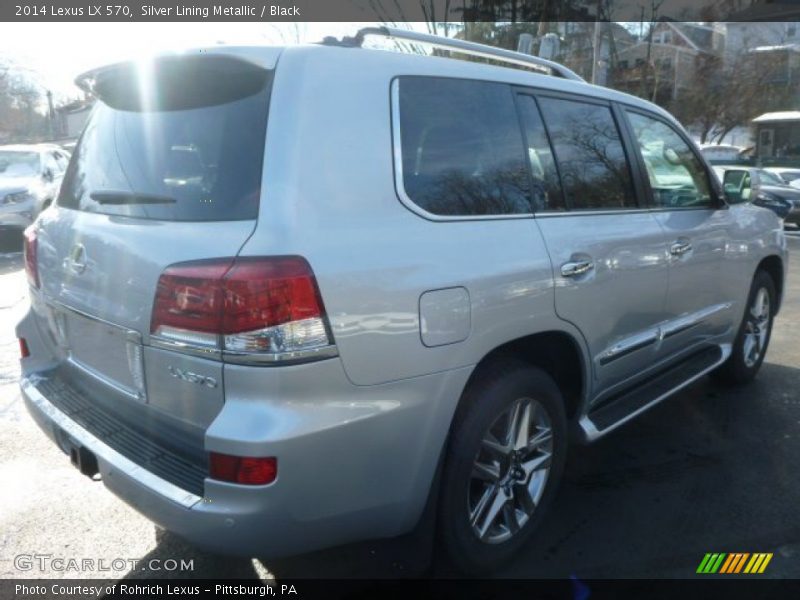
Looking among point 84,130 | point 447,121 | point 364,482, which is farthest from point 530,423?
point 84,130

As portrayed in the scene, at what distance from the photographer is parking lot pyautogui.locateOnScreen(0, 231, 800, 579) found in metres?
2.81

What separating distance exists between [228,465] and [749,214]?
12.8ft

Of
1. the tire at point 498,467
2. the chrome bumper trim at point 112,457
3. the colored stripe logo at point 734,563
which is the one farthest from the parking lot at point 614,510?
the chrome bumper trim at point 112,457

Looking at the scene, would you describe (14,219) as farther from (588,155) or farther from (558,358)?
(558,358)

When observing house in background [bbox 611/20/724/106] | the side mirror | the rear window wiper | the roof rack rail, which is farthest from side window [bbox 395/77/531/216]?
house in background [bbox 611/20/724/106]

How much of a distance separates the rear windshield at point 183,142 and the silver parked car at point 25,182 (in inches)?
331

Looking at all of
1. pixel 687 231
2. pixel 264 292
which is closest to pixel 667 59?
pixel 687 231

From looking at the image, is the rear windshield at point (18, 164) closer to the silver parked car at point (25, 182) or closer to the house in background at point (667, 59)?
the silver parked car at point (25, 182)

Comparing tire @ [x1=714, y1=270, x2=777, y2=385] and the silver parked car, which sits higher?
the silver parked car

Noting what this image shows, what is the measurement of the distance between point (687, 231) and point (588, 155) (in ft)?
2.89

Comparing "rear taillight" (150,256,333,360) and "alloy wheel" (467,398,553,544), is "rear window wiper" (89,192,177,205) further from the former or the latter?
"alloy wheel" (467,398,553,544)

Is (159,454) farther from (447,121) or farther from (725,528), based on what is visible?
(725,528)

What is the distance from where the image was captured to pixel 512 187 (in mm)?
2803

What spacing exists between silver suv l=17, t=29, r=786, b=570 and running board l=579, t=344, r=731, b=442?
0.11ft
